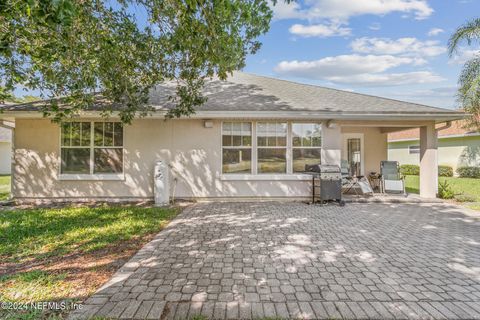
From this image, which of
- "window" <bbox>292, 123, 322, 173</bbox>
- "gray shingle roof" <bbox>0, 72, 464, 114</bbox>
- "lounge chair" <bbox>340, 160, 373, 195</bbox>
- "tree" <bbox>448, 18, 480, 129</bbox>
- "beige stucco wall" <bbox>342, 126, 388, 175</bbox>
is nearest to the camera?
"gray shingle roof" <bbox>0, 72, 464, 114</bbox>

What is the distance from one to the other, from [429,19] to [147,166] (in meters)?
14.9

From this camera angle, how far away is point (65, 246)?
15.3 feet

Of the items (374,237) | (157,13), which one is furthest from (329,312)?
(157,13)

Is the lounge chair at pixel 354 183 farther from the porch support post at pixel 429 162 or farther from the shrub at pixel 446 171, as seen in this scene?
the shrub at pixel 446 171

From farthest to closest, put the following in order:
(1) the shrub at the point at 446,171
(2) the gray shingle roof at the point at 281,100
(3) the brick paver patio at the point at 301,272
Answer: (1) the shrub at the point at 446,171, (2) the gray shingle roof at the point at 281,100, (3) the brick paver patio at the point at 301,272

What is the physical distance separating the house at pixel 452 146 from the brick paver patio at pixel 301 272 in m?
13.4

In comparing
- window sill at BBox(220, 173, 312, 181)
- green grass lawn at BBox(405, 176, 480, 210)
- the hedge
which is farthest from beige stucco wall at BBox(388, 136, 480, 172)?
window sill at BBox(220, 173, 312, 181)

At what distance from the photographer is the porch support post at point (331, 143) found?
351 inches

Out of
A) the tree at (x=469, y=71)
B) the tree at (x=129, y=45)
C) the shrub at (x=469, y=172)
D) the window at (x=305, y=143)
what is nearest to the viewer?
the tree at (x=129, y=45)

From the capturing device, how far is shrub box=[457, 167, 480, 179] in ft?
53.3

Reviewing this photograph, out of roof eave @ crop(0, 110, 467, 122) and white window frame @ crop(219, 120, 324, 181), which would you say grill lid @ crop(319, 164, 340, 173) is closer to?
white window frame @ crop(219, 120, 324, 181)

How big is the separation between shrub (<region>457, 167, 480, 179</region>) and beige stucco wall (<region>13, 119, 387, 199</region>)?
1390 centimetres

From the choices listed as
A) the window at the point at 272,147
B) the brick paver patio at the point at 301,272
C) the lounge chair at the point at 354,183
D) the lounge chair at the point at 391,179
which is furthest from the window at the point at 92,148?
the lounge chair at the point at 391,179

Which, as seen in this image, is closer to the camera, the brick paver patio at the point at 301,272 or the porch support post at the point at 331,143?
the brick paver patio at the point at 301,272
